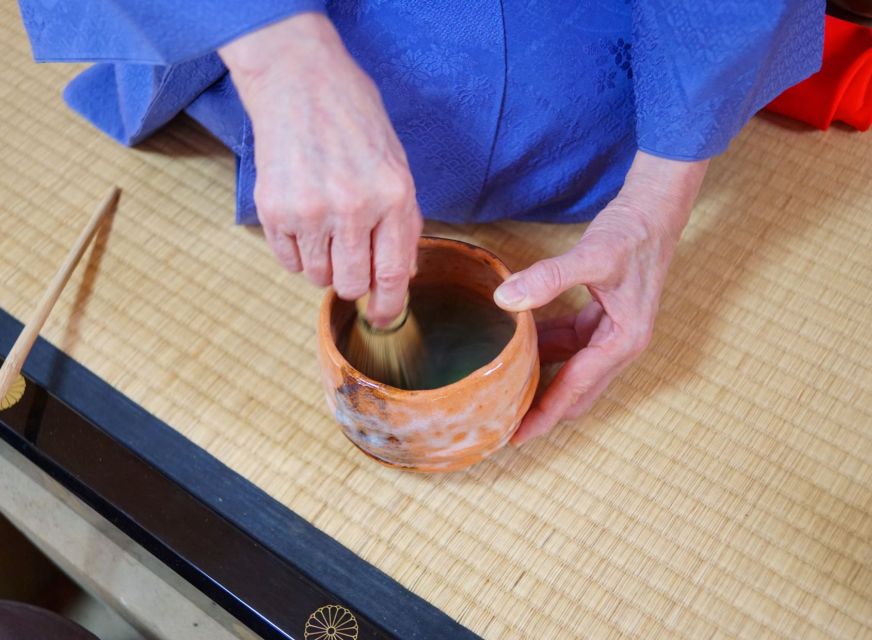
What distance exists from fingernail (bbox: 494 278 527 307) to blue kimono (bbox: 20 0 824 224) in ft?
0.77

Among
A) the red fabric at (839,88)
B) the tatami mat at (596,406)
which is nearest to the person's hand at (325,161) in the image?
the tatami mat at (596,406)

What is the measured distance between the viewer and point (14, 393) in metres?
0.98

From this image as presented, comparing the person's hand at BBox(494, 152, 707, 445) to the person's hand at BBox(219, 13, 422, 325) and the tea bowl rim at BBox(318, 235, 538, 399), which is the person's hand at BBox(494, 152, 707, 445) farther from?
the person's hand at BBox(219, 13, 422, 325)

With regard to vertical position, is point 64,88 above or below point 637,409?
above

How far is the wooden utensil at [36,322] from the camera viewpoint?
94 cm

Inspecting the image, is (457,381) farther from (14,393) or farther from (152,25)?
(14,393)

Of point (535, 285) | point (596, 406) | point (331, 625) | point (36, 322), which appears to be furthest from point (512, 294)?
point (36, 322)

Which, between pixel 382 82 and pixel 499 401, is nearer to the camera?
pixel 499 401

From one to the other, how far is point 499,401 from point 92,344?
0.51m

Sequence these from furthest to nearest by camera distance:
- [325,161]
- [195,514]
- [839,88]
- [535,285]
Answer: [839,88] → [195,514] → [535,285] → [325,161]

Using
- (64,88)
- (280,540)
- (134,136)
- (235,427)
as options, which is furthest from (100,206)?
(280,540)

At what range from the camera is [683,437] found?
94 cm

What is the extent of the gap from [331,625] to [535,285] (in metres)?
0.38

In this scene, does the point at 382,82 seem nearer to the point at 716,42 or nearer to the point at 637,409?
the point at 716,42
